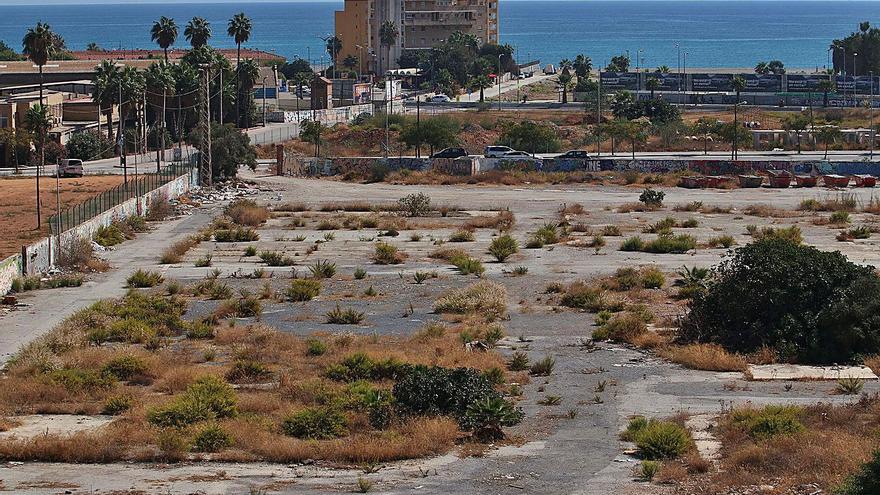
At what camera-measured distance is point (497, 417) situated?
78.6ft

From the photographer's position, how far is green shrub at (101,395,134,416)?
85.8 feet

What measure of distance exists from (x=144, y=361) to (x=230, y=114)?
78.0m

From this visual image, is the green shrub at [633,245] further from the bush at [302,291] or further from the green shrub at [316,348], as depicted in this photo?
the green shrub at [316,348]

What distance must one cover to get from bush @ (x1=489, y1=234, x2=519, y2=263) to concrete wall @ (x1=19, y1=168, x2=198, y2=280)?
47.8 feet

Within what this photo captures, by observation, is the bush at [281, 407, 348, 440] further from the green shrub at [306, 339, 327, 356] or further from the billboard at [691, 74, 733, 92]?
the billboard at [691, 74, 733, 92]

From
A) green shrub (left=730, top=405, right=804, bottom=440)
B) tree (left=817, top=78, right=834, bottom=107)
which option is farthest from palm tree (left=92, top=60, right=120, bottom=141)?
tree (left=817, top=78, right=834, bottom=107)

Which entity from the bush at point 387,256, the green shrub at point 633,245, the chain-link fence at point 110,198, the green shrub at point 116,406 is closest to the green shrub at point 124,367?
the green shrub at point 116,406

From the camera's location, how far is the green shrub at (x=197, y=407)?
979 inches

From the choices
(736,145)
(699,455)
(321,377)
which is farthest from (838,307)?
(736,145)

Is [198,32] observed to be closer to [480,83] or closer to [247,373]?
[480,83]

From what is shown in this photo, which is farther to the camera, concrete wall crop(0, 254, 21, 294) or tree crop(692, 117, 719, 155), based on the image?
tree crop(692, 117, 719, 155)

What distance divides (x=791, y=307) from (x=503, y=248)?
1701 centimetres

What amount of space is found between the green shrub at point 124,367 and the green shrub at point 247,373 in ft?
6.32

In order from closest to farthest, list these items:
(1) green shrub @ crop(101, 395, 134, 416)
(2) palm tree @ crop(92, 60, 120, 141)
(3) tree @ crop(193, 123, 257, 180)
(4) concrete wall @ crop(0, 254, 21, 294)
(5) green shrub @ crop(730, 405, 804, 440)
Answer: (5) green shrub @ crop(730, 405, 804, 440) < (1) green shrub @ crop(101, 395, 134, 416) < (4) concrete wall @ crop(0, 254, 21, 294) < (3) tree @ crop(193, 123, 257, 180) < (2) palm tree @ crop(92, 60, 120, 141)
